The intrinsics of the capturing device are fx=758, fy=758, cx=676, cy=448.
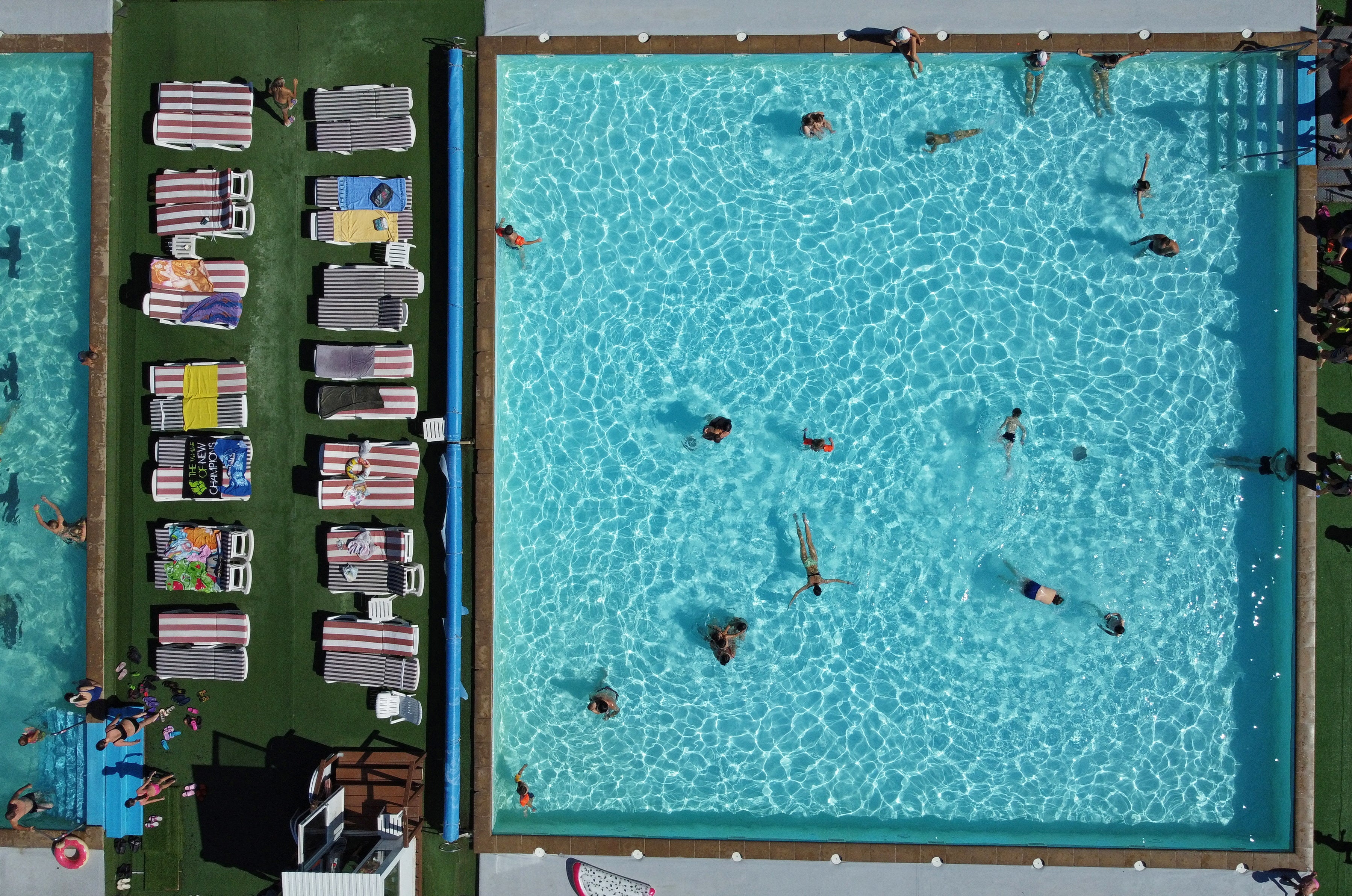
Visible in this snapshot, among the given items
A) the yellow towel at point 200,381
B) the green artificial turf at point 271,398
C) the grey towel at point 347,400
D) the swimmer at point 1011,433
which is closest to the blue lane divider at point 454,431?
the green artificial turf at point 271,398

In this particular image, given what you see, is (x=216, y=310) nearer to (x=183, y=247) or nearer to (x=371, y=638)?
(x=183, y=247)

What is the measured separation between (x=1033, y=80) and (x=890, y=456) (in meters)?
6.05

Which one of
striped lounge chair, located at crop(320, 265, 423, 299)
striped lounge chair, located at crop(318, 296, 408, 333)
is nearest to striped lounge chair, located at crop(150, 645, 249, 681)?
striped lounge chair, located at crop(318, 296, 408, 333)

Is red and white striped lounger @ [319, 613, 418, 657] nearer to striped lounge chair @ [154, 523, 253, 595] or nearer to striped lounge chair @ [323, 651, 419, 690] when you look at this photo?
striped lounge chair @ [323, 651, 419, 690]

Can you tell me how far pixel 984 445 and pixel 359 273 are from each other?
9890 mm

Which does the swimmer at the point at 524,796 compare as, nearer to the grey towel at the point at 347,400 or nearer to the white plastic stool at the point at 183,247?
the grey towel at the point at 347,400

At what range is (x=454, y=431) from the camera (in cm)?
1155

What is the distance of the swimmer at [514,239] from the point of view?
11445mm

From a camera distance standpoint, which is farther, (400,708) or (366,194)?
(400,708)

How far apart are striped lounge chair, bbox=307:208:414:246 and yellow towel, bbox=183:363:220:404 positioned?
8.49 ft

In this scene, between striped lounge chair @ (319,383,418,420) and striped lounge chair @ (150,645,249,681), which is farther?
striped lounge chair @ (150,645,249,681)

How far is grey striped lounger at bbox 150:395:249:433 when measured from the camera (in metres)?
11.6

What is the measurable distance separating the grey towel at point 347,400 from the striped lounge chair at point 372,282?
1423 mm

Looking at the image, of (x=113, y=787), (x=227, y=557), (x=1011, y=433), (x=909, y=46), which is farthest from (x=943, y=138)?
(x=113, y=787)
